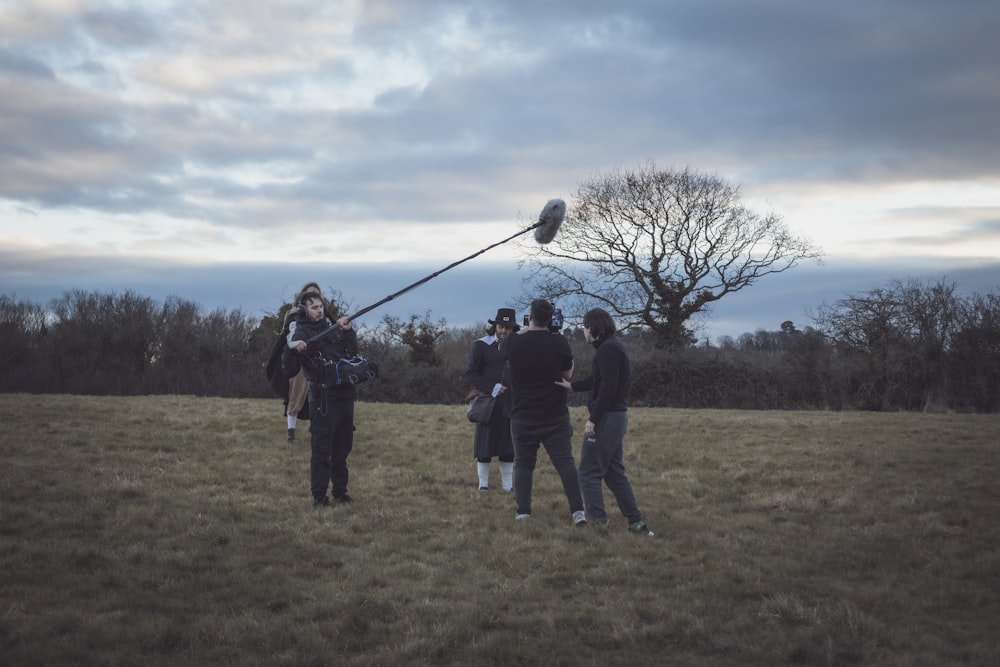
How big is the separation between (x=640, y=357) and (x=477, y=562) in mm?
20254

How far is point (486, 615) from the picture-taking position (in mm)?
4984

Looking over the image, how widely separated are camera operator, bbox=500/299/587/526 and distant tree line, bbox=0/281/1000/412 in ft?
55.8

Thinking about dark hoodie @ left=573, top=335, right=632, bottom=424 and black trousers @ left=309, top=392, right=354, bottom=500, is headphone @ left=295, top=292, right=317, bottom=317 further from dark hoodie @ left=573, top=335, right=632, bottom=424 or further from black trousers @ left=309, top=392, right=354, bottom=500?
dark hoodie @ left=573, top=335, right=632, bottom=424

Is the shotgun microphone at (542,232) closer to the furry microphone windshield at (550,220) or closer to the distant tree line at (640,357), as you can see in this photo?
the furry microphone windshield at (550,220)

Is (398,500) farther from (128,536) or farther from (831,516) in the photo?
(831,516)

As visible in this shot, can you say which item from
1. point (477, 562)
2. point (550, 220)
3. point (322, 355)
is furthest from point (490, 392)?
point (477, 562)

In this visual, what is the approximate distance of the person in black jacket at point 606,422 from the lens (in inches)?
283

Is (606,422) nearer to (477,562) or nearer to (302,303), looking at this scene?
(477,562)

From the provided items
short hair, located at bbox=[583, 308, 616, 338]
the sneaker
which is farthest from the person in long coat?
the sneaker

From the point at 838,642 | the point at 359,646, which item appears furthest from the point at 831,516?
the point at 359,646

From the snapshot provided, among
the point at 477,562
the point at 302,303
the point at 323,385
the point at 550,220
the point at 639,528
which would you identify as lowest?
the point at 477,562

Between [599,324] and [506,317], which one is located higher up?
[506,317]

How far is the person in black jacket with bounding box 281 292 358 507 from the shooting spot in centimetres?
818

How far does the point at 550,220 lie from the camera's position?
317 inches
